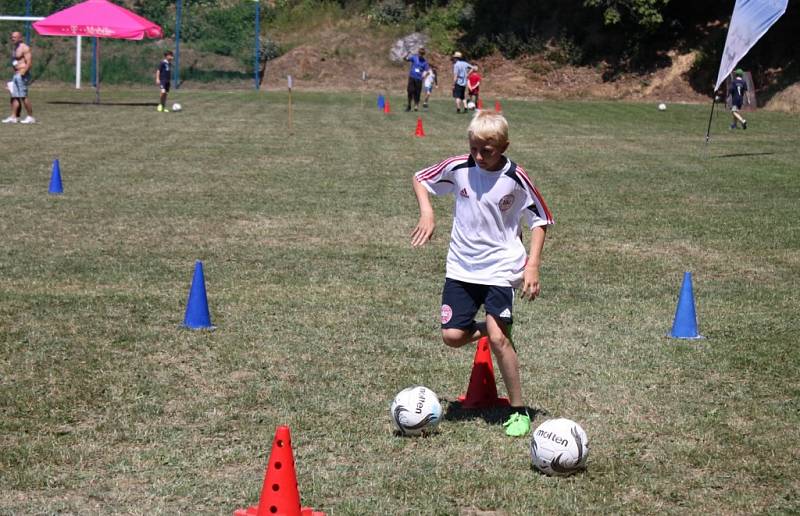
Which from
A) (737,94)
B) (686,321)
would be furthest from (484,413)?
(737,94)

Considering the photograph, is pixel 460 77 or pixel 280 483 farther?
pixel 460 77

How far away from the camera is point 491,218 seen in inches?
244

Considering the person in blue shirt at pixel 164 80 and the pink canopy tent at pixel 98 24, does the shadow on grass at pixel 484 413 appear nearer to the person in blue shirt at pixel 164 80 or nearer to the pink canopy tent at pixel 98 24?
the person in blue shirt at pixel 164 80

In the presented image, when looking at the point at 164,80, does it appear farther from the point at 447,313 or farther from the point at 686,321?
the point at 447,313

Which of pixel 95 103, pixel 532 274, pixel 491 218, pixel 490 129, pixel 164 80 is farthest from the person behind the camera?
pixel 95 103

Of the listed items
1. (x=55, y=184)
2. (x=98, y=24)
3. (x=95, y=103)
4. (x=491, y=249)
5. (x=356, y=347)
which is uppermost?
(x=98, y=24)

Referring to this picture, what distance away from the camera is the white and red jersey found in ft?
20.3

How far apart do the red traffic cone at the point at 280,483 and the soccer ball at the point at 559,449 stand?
138 cm

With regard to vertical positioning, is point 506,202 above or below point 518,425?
above

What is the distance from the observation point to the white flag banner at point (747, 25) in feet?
69.4

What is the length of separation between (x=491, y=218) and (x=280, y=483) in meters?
2.20

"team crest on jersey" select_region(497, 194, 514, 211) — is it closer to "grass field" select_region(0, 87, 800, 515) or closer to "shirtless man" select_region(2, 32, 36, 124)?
"grass field" select_region(0, 87, 800, 515)

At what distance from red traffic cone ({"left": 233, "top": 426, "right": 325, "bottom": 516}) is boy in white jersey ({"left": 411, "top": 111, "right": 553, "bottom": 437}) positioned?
1.83m

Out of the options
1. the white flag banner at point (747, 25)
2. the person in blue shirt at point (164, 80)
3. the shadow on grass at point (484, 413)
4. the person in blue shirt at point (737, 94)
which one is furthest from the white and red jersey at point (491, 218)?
the person in blue shirt at point (164, 80)
